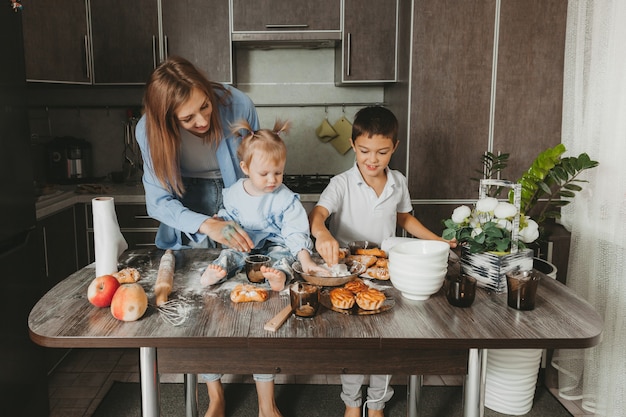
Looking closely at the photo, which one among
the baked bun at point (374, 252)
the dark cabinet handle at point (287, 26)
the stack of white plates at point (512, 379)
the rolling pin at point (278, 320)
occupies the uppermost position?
the dark cabinet handle at point (287, 26)

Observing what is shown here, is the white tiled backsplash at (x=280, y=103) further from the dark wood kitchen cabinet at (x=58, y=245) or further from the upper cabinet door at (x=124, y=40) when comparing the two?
the dark wood kitchen cabinet at (x=58, y=245)

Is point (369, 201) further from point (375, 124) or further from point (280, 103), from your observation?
point (280, 103)

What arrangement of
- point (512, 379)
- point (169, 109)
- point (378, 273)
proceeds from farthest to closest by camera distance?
point (512, 379)
point (169, 109)
point (378, 273)

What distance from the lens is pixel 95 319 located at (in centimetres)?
124

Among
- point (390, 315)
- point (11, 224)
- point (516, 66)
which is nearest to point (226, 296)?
point (390, 315)

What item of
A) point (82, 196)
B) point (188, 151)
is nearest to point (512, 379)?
point (188, 151)

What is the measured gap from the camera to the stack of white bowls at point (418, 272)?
1331 millimetres

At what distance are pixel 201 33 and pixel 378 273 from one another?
2137mm

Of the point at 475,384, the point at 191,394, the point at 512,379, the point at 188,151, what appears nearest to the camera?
the point at 475,384

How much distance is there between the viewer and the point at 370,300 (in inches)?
50.9

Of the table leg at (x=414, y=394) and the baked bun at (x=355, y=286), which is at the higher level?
the baked bun at (x=355, y=286)

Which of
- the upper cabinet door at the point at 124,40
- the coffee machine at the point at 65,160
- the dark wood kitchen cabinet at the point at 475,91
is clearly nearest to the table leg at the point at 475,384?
the dark wood kitchen cabinet at the point at 475,91

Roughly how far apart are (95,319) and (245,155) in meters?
0.75

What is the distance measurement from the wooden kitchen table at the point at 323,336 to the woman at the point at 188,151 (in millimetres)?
442
